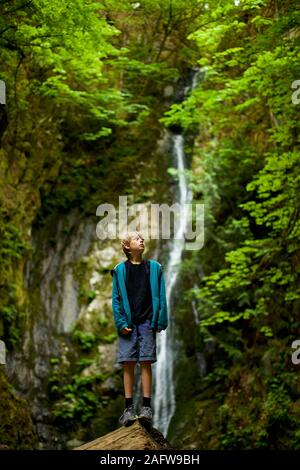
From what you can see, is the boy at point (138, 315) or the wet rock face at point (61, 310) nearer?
the boy at point (138, 315)

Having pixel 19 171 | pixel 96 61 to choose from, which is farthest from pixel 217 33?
pixel 19 171

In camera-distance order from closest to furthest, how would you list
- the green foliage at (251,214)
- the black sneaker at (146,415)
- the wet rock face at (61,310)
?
the black sneaker at (146,415)
the green foliage at (251,214)
the wet rock face at (61,310)

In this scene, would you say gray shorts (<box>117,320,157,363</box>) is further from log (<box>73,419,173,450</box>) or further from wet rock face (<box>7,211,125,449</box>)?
wet rock face (<box>7,211,125,449</box>)

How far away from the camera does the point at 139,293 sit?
14.9 ft

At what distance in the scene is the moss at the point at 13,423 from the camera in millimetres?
8156

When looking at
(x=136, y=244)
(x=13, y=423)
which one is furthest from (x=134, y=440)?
(x=13, y=423)

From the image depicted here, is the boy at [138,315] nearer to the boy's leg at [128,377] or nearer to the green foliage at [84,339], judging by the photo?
→ the boy's leg at [128,377]

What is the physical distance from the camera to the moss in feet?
26.8

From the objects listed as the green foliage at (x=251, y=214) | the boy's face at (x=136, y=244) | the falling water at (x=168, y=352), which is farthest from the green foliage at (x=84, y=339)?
the boy's face at (x=136, y=244)

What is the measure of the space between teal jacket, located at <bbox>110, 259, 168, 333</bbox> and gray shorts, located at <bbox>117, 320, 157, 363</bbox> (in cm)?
7

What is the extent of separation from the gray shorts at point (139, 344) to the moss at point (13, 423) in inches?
177

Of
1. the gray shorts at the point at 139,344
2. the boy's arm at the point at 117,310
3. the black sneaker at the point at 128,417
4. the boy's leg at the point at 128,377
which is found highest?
the boy's arm at the point at 117,310

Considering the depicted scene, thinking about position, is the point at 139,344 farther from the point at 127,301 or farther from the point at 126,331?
the point at 127,301

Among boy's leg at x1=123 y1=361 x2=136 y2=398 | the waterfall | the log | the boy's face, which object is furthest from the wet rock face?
the boy's face
